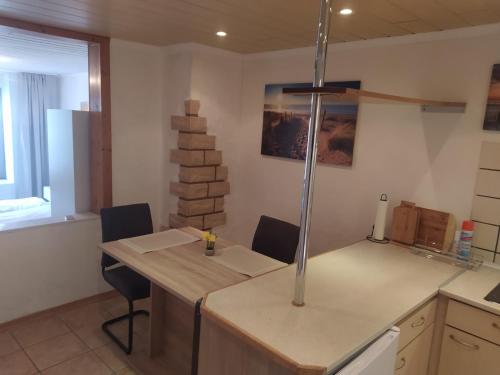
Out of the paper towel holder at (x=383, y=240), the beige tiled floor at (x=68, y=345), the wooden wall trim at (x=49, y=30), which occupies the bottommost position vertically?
the beige tiled floor at (x=68, y=345)

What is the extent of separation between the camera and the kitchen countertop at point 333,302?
1.33 m

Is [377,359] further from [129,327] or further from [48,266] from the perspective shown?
[48,266]

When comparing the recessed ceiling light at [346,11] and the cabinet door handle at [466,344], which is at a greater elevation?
the recessed ceiling light at [346,11]

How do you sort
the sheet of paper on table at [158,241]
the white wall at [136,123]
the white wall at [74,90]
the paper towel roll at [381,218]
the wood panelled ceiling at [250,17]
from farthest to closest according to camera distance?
the white wall at [74,90]
the white wall at [136,123]
the paper towel roll at [381,218]
the sheet of paper on table at [158,241]
the wood panelled ceiling at [250,17]

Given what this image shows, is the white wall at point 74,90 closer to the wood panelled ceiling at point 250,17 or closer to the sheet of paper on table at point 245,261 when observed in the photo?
the wood panelled ceiling at point 250,17

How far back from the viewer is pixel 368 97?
1.57 metres

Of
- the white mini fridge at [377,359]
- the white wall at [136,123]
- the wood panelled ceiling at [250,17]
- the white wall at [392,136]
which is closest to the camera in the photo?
the white mini fridge at [377,359]

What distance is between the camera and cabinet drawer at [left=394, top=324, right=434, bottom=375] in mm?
1748

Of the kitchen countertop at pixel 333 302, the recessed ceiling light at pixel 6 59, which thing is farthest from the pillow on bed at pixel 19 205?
the kitchen countertop at pixel 333 302

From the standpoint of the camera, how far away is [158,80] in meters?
3.38

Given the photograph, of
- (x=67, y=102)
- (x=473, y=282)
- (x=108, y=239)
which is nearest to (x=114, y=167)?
(x=108, y=239)

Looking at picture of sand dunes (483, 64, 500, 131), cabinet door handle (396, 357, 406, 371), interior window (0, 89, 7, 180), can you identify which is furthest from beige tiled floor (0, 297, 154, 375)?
interior window (0, 89, 7, 180)

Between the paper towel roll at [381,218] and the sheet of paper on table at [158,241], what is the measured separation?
1232mm

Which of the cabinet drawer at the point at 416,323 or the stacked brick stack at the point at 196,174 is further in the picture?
the stacked brick stack at the point at 196,174
